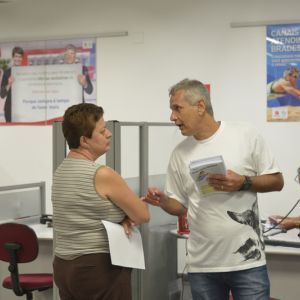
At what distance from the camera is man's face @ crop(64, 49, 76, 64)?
15.7 feet

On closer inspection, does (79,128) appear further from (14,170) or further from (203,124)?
(14,170)

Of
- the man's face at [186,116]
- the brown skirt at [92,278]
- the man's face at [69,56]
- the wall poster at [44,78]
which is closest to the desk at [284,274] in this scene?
the man's face at [186,116]

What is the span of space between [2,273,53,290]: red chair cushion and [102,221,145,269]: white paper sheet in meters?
1.46

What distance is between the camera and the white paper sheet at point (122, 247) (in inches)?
70.1

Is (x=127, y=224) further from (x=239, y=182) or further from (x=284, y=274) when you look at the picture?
(x=284, y=274)

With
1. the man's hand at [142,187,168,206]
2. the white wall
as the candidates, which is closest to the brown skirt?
the man's hand at [142,187,168,206]

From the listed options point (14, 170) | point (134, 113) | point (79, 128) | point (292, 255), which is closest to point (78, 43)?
point (134, 113)

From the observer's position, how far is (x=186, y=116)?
1986 millimetres

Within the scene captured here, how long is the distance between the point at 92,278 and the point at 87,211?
9.2 inches

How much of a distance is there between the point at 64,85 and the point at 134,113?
756 mm

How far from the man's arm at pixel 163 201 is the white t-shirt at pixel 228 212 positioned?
0.24ft

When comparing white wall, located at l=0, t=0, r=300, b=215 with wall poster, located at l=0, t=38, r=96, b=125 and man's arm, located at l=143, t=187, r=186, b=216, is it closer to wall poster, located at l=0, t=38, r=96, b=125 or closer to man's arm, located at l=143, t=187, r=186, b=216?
wall poster, located at l=0, t=38, r=96, b=125

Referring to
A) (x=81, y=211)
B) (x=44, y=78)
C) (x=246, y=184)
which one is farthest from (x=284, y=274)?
(x=44, y=78)

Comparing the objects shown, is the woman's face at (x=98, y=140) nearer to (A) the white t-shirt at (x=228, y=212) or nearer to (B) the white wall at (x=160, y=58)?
(A) the white t-shirt at (x=228, y=212)
